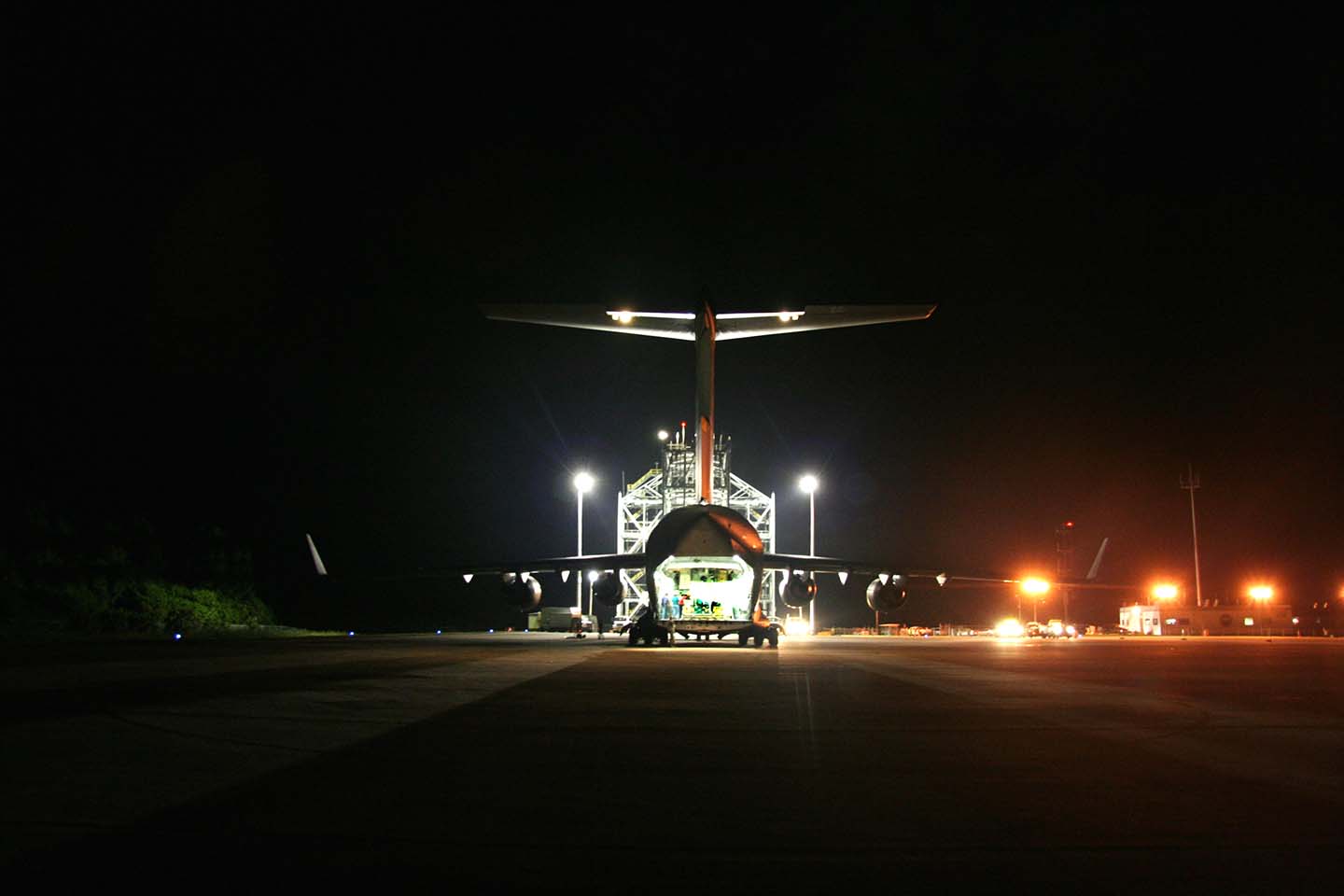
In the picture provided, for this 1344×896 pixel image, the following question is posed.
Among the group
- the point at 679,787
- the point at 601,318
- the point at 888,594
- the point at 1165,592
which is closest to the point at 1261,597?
the point at 1165,592

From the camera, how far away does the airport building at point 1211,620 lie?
6581 cm

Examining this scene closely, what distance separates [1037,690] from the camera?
51.0 feet

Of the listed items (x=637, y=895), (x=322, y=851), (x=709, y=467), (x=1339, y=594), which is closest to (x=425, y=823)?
(x=322, y=851)

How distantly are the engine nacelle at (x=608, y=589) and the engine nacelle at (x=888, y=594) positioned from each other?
9262 mm

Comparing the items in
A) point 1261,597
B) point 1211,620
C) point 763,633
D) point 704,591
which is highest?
point 1261,597

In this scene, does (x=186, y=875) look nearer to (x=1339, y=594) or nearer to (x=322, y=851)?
(x=322, y=851)

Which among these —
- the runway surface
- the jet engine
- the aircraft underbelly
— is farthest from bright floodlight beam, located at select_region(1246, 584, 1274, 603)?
the runway surface

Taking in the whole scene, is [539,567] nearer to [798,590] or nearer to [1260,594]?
[798,590]

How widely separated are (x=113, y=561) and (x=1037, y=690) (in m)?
45.7

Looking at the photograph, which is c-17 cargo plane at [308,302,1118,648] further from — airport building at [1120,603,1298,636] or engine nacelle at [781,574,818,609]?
airport building at [1120,603,1298,636]

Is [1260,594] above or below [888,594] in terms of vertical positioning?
above

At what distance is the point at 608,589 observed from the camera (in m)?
38.8

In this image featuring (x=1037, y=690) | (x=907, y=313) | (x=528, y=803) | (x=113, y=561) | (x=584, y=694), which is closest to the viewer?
(x=528, y=803)

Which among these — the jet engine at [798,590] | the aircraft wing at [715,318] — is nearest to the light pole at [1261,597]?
the jet engine at [798,590]
